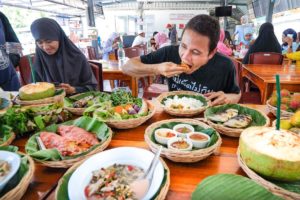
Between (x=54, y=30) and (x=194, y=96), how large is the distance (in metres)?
1.53

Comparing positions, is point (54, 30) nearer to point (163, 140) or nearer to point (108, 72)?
point (108, 72)

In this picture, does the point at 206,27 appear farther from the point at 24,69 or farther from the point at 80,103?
the point at 24,69

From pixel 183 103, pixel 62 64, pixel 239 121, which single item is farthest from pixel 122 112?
pixel 62 64

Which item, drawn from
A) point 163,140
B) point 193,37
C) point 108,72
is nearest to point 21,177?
point 163,140

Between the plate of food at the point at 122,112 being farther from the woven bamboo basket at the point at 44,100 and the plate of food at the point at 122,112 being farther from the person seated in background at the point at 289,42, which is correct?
the person seated in background at the point at 289,42

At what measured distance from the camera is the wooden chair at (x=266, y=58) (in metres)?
3.78

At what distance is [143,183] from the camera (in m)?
0.68

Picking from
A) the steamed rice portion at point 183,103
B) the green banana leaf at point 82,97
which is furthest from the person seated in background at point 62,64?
the steamed rice portion at point 183,103

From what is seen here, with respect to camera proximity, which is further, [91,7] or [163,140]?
[91,7]

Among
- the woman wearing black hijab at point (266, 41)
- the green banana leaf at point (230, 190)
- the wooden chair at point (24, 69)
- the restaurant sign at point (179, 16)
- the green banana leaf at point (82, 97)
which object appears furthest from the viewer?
the restaurant sign at point (179, 16)

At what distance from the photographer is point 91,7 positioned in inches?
269

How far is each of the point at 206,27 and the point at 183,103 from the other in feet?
2.03

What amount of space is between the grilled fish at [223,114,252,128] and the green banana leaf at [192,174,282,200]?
1.54 ft

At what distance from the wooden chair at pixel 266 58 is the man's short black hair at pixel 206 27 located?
2649 millimetres
